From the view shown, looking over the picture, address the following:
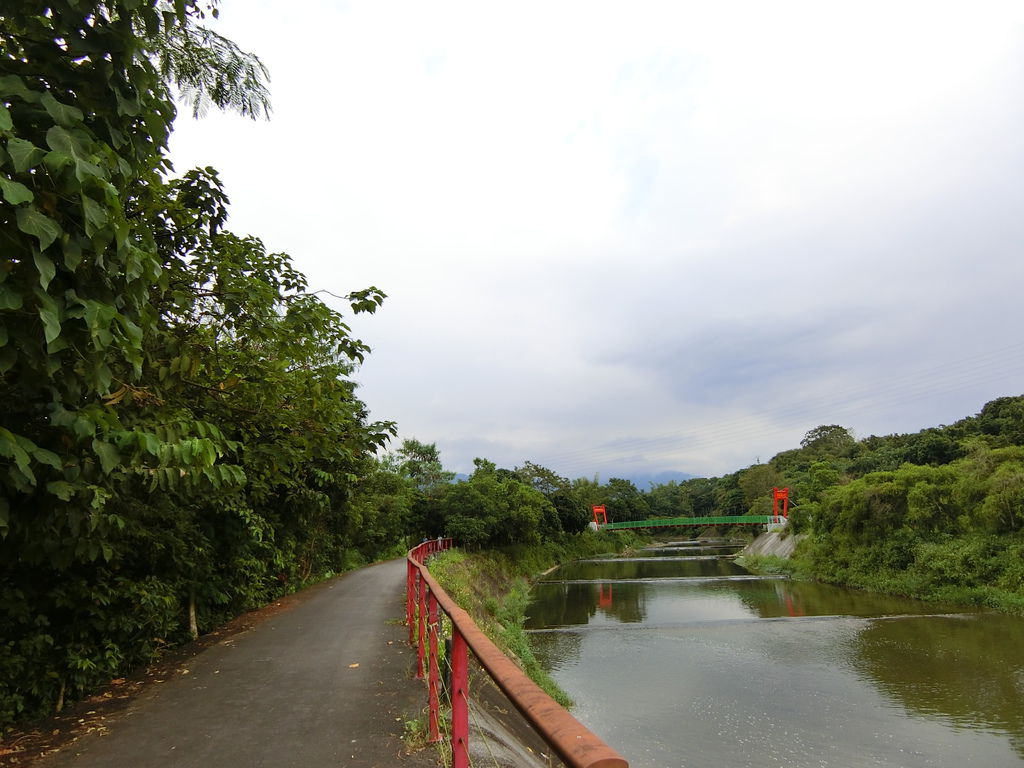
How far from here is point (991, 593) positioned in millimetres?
18125

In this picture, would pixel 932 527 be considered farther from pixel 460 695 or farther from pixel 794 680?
pixel 460 695

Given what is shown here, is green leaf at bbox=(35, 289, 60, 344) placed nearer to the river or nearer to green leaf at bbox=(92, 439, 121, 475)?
green leaf at bbox=(92, 439, 121, 475)

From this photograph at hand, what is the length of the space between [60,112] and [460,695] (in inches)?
97.3

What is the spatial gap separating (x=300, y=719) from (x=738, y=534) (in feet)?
214

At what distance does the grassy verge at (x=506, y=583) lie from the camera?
1164cm

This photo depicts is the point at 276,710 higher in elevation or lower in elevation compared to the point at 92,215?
lower

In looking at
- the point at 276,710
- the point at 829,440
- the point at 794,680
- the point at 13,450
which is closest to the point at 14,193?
the point at 13,450

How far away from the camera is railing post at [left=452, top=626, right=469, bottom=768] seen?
2.13 m

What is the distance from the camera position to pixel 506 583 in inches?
1036

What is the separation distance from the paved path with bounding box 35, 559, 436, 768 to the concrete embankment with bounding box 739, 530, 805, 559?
31928 mm

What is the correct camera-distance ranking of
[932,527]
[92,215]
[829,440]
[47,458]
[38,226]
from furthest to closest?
[829,440]
[932,527]
[47,458]
[92,215]
[38,226]

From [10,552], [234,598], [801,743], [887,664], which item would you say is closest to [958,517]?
[887,664]

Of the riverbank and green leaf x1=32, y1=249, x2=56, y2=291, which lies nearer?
green leaf x1=32, y1=249, x2=56, y2=291

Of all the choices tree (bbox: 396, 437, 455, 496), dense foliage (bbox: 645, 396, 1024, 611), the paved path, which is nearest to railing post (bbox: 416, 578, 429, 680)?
the paved path
